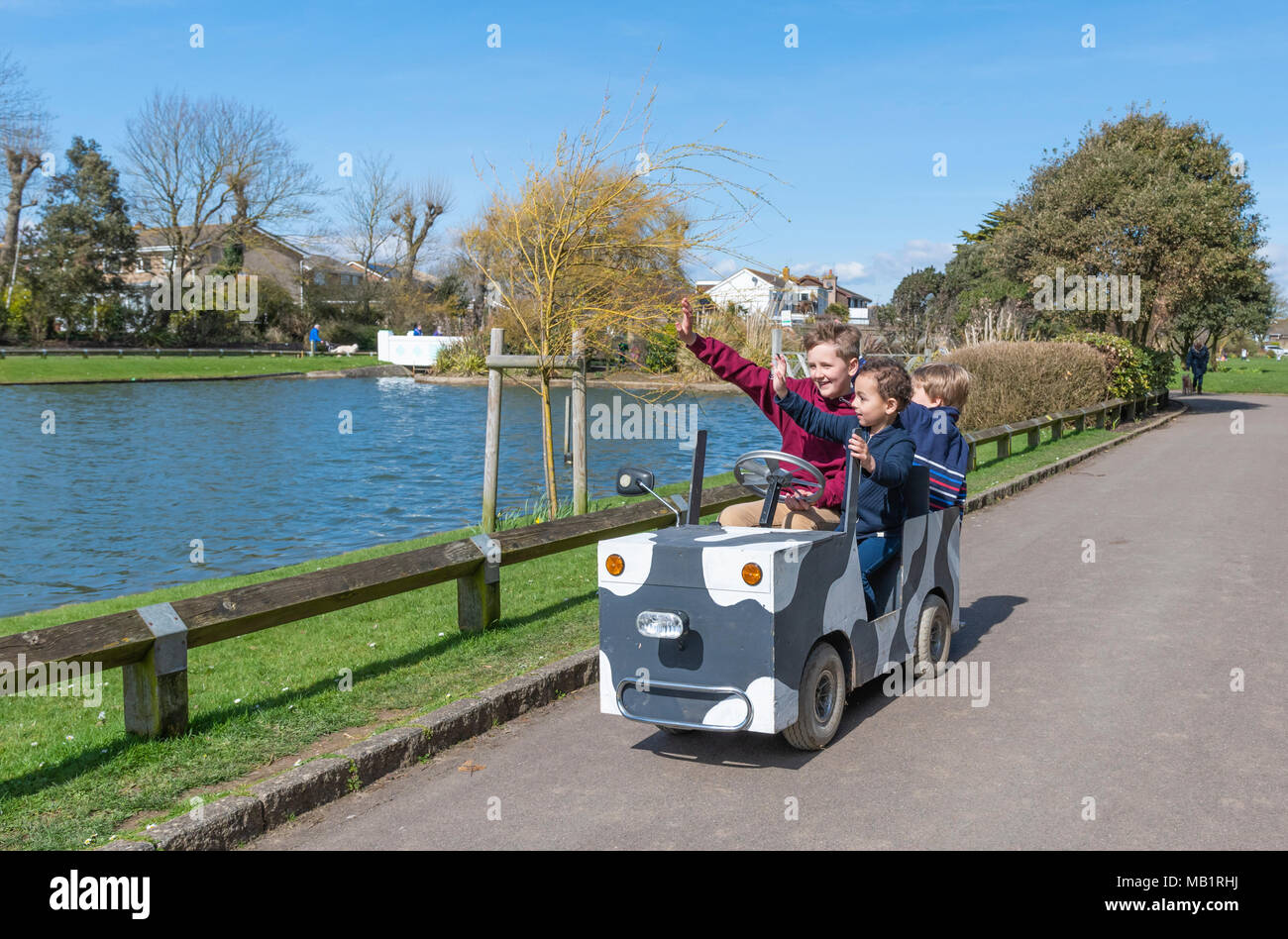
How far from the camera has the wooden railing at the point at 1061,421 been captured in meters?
16.5

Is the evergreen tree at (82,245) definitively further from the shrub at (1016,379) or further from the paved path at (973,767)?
the paved path at (973,767)

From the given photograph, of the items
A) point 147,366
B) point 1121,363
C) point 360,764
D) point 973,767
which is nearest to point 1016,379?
point 1121,363

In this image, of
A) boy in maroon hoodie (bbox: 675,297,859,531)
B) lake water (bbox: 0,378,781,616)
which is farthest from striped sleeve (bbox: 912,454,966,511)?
lake water (bbox: 0,378,781,616)

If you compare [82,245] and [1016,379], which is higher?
[82,245]

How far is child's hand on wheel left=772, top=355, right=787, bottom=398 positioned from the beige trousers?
22.2 inches

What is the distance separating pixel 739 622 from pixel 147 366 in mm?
51085

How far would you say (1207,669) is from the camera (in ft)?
20.5

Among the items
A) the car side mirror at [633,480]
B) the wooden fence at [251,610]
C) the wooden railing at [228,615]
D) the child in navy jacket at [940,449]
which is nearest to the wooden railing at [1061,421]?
the child in navy jacket at [940,449]

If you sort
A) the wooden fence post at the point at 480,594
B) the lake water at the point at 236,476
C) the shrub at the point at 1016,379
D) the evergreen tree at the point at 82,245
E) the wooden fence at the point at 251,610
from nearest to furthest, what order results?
the wooden fence at the point at 251,610 → the wooden fence post at the point at 480,594 → the lake water at the point at 236,476 → the shrub at the point at 1016,379 → the evergreen tree at the point at 82,245

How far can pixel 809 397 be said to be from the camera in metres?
6.19
